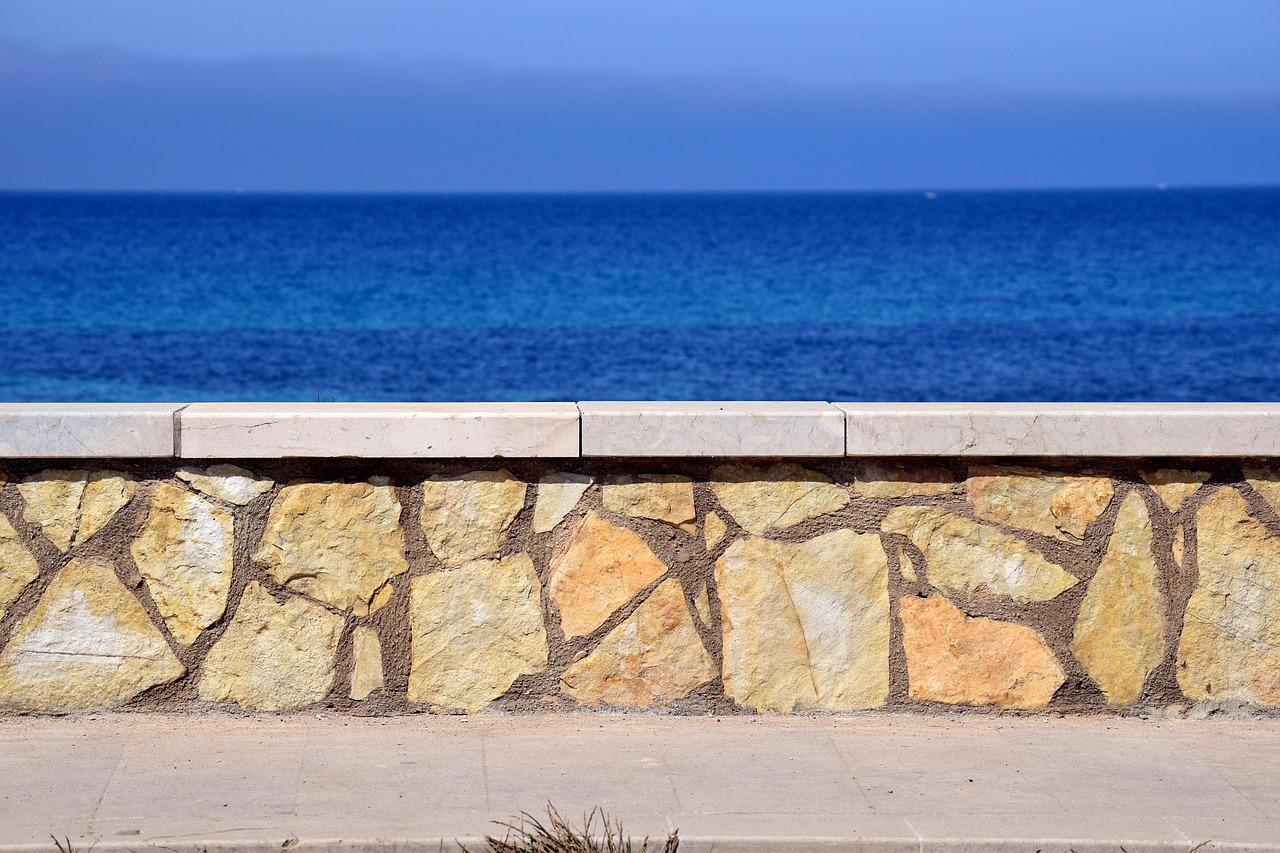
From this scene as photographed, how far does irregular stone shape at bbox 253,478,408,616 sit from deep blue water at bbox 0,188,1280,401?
13.8 ft

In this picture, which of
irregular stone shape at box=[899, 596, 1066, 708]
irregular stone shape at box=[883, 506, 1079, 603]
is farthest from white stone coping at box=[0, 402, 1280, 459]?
irregular stone shape at box=[899, 596, 1066, 708]

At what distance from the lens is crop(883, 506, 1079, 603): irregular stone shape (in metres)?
4.17

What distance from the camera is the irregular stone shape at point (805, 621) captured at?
4168mm

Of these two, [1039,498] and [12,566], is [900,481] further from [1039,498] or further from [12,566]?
[12,566]

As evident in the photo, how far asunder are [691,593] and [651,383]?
19.8 metres

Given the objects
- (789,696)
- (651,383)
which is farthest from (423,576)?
(651,383)

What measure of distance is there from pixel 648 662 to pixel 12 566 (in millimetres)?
2025

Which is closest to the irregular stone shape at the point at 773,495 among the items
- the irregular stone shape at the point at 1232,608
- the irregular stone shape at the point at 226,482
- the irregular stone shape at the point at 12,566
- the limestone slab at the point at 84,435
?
the irregular stone shape at the point at 1232,608

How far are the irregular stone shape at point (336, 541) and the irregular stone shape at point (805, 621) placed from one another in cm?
107

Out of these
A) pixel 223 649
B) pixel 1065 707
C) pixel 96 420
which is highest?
pixel 96 420

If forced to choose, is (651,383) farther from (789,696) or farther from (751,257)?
(751,257)

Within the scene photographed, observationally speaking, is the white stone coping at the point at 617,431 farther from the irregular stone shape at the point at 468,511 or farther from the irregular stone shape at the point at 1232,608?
the irregular stone shape at the point at 1232,608

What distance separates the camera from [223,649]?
4.12 meters

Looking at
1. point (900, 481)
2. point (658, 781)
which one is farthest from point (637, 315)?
point (658, 781)
